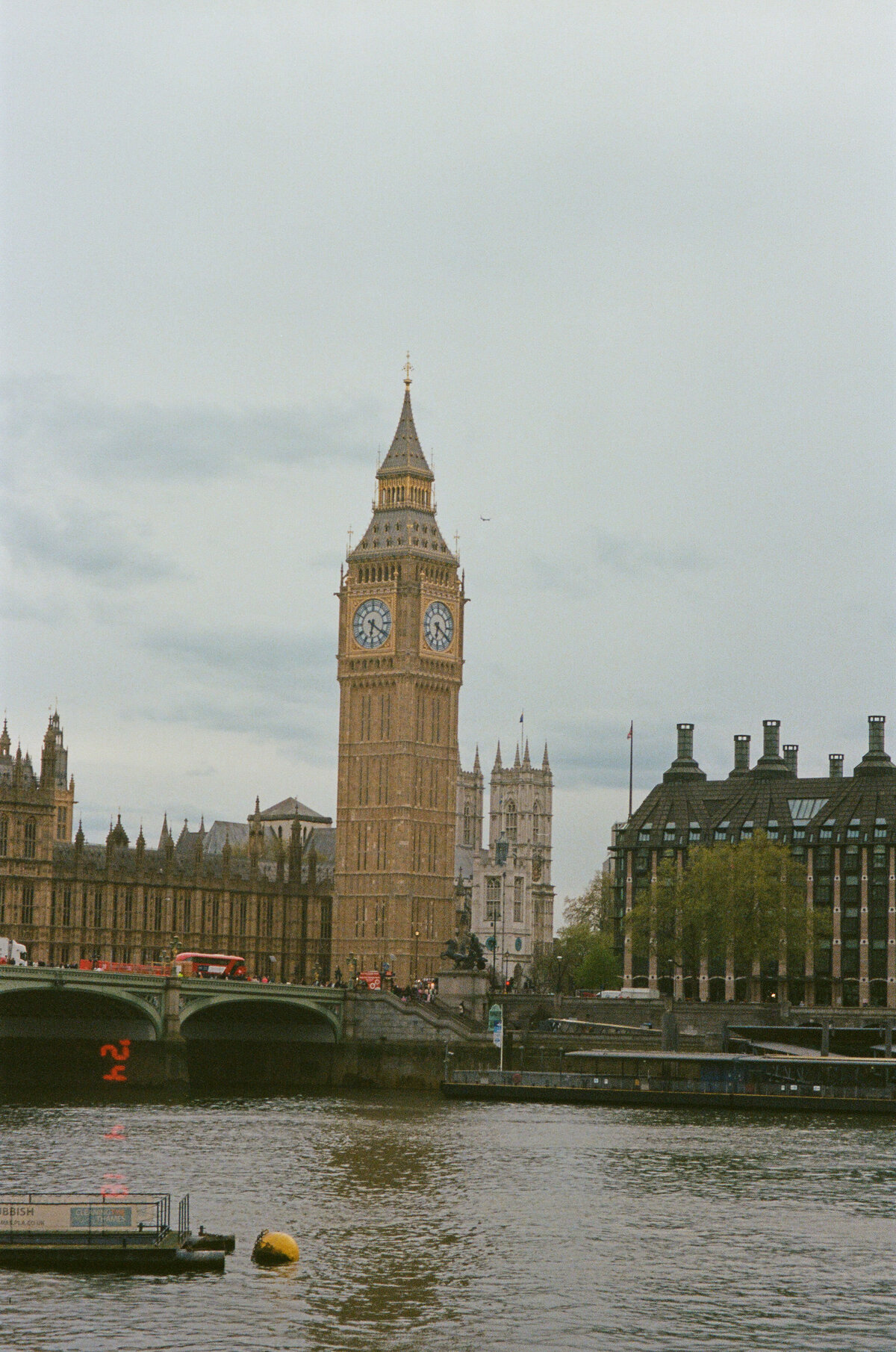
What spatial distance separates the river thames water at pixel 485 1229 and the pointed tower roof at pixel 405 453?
83971 millimetres

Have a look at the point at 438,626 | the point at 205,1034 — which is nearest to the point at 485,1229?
the point at 205,1034

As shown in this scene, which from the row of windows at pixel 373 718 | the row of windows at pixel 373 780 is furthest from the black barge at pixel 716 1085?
the row of windows at pixel 373 718

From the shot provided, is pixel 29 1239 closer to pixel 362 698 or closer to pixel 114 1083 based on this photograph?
pixel 114 1083

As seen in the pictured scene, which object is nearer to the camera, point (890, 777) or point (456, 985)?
point (456, 985)

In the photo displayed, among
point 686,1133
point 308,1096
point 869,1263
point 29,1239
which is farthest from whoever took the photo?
point 308,1096

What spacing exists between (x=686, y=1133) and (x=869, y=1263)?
33390 millimetres

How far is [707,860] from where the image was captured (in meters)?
141

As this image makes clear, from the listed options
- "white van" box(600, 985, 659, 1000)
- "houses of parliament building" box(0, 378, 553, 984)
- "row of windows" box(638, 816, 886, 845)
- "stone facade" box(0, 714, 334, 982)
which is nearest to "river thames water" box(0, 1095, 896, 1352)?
"white van" box(600, 985, 659, 1000)

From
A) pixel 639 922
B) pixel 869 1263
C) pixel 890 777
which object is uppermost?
pixel 890 777

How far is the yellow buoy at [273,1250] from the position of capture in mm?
53656

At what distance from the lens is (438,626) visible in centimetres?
17038

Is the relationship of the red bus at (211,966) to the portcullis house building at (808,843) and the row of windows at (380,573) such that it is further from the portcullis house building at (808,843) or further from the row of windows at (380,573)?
the row of windows at (380,573)

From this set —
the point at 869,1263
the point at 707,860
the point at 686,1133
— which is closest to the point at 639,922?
the point at 707,860

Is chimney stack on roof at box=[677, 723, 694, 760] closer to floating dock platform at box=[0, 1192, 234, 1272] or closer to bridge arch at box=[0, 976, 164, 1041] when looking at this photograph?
bridge arch at box=[0, 976, 164, 1041]
